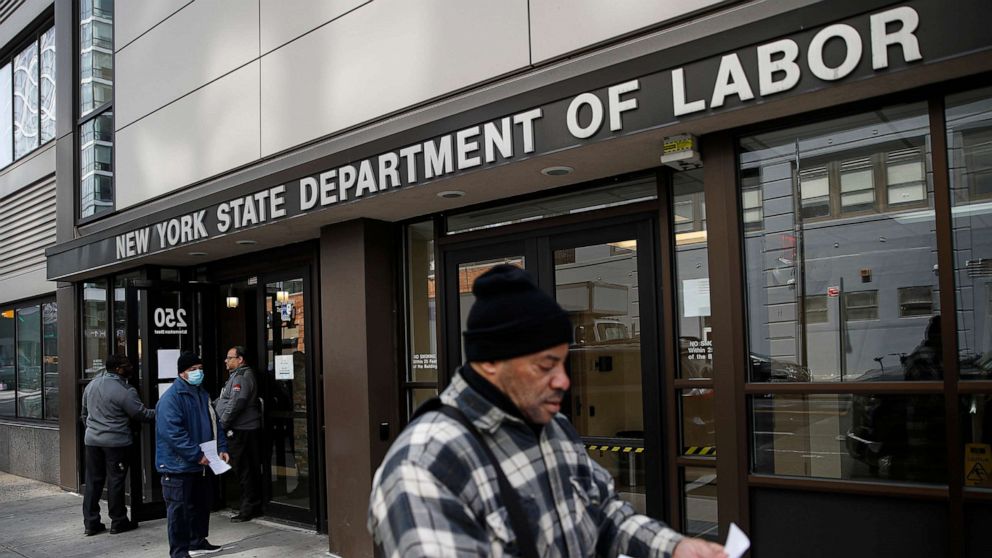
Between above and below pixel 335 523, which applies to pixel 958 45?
above

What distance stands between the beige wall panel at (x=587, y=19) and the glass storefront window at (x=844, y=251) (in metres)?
0.90

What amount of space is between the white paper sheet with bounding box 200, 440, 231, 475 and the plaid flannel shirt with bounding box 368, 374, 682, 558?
5669 millimetres

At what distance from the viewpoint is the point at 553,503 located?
2062 mm

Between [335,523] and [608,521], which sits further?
[335,523]

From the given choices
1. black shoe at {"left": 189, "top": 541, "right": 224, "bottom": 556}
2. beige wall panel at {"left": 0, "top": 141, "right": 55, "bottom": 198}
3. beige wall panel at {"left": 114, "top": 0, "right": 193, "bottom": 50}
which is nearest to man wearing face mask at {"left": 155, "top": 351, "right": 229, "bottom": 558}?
black shoe at {"left": 189, "top": 541, "right": 224, "bottom": 556}

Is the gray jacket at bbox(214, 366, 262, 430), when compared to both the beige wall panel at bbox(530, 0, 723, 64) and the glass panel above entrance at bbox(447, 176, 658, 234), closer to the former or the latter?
the glass panel above entrance at bbox(447, 176, 658, 234)

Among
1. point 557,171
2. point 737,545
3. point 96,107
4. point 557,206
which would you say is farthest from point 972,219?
point 96,107

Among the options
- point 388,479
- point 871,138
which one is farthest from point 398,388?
point 388,479

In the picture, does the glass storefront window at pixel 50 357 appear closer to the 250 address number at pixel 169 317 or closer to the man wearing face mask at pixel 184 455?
the 250 address number at pixel 169 317

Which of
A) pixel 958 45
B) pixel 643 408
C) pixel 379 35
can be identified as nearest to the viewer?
pixel 958 45

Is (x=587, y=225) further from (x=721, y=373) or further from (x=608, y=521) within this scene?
(x=608, y=521)

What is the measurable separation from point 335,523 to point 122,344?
4.42 m

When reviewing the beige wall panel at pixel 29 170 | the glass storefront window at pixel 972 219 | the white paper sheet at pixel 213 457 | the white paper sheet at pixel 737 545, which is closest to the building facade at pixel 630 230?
the glass storefront window at pixel 972 219

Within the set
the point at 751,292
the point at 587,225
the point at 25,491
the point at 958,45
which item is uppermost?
the point at 958,45
